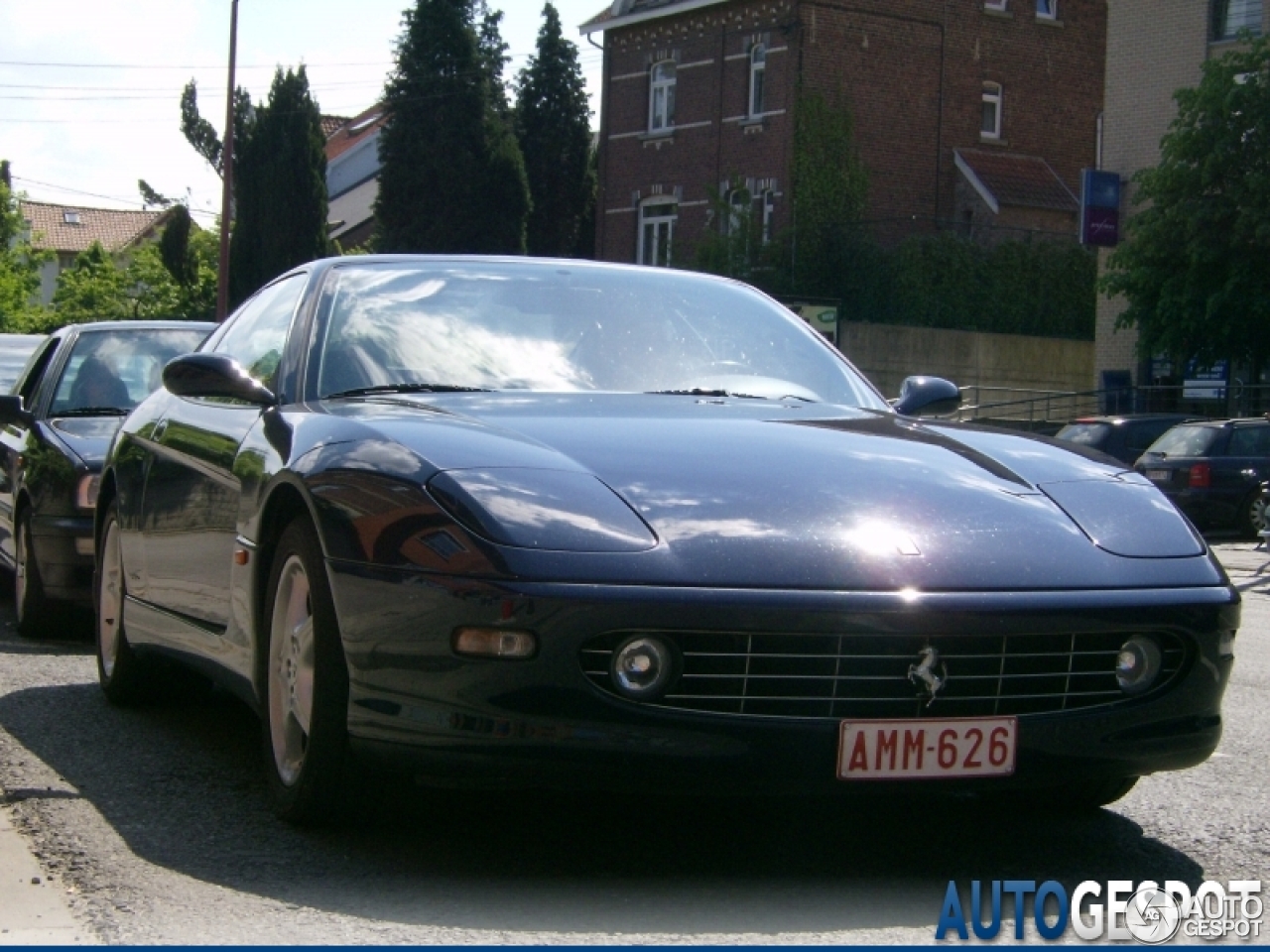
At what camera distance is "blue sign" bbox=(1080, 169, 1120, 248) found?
34.6 m

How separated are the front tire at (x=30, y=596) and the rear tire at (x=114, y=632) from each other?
6.24 ft

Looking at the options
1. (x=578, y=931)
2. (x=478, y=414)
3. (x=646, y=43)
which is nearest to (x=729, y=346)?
(x=478, y=414)

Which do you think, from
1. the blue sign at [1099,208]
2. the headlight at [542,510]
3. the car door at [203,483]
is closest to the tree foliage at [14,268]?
the blue sign at [1099,208]

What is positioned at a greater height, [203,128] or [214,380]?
[203,128]

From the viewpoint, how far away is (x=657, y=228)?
4853 cm

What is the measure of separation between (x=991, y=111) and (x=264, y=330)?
42237 millimetres

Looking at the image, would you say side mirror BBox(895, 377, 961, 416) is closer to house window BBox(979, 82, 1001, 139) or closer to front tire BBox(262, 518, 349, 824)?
front tire BBox(262, 518, 349, 824)

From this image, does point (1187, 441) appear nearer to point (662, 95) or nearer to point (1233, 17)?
point (1233, 17)

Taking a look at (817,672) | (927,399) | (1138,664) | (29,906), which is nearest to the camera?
(29,906)

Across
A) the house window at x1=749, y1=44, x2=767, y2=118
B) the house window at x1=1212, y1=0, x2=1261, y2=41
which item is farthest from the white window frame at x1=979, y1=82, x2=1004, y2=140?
the house window at x1=1212, y1=0, x2=1261, y2=41

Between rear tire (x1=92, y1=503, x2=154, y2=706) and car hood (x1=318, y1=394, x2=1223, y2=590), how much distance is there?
75.8 inches

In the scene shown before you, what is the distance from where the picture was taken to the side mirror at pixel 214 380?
5.46 meters

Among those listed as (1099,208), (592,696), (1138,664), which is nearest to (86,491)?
(592,696)

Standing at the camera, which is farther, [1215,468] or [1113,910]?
[1215,468]
